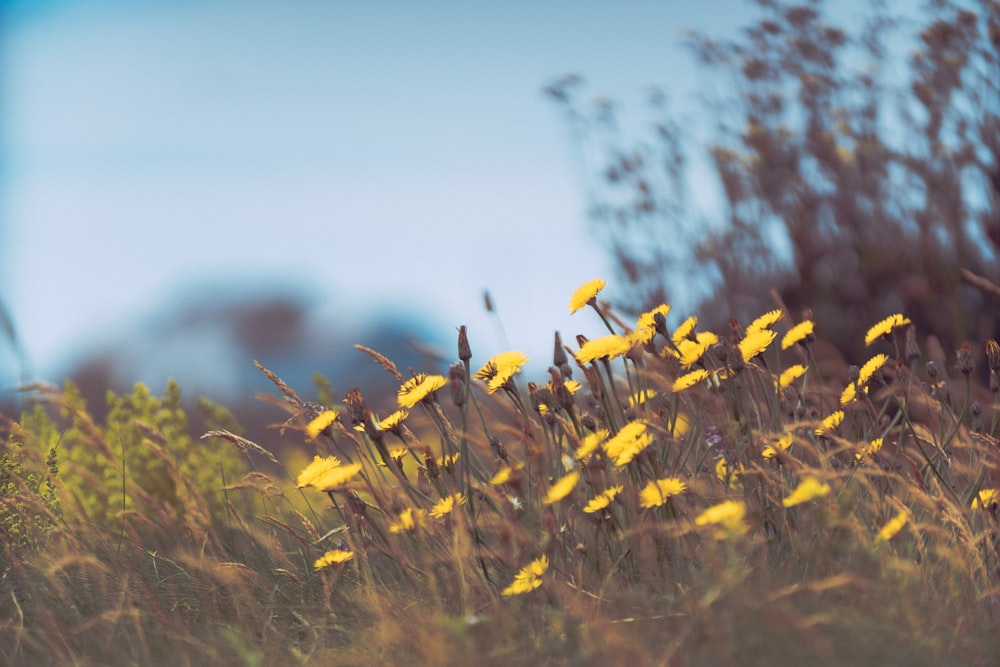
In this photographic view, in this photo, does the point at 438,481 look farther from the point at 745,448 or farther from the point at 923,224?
the point at 923,224

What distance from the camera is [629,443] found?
1.97 metres

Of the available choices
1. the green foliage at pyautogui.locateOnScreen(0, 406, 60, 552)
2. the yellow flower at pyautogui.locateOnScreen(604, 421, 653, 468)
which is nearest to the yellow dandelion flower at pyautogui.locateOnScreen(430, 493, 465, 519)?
the yellow flower at pyautogui.locateOnScreen(604, 421, 653, 468)

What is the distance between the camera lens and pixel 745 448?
223 centimetres

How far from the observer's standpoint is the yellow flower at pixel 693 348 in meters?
2.17

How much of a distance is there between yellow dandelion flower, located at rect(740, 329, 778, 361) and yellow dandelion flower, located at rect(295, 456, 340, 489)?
935 millimetres

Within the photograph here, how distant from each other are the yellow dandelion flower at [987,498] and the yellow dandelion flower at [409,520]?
122 centimetres

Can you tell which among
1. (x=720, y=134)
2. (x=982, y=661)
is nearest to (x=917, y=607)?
(x=982, y=661)

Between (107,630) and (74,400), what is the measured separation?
191 cm

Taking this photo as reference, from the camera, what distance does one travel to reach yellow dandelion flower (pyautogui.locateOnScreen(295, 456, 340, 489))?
6.95 feet

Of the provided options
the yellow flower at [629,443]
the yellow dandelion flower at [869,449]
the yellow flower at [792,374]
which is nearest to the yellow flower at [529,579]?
the yellow flower at [629,443]

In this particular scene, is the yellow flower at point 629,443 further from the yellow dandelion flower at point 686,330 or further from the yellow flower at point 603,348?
the yellow dandelion flower at point 686,330

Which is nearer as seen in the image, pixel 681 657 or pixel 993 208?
pixel 681 657

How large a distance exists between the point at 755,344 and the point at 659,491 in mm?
435

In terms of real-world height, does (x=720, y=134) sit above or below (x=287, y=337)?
above
